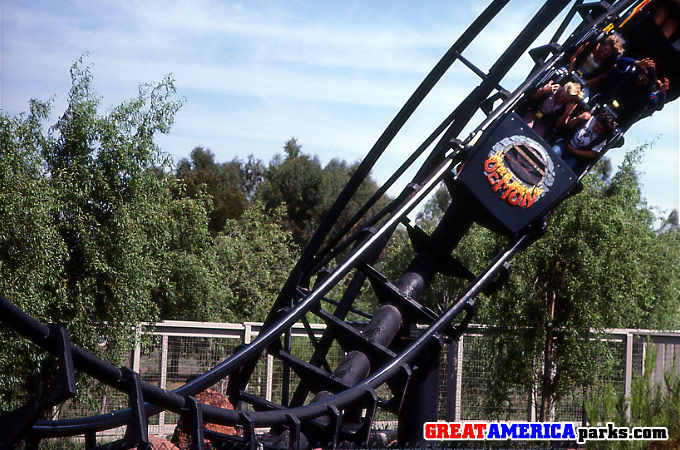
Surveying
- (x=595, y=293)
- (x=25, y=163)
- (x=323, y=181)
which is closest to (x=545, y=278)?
(x=595, y=293)

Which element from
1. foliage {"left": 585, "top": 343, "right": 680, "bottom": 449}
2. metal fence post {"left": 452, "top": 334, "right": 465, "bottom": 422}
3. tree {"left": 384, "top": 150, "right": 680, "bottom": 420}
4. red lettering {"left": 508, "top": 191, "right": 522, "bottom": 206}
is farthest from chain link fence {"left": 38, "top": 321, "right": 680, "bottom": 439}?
red lettering {"left": 508, "top": 191, "right": 522, "bottom": 206}

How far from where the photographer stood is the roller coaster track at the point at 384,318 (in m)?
3.71

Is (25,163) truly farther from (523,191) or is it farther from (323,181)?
(323,181)

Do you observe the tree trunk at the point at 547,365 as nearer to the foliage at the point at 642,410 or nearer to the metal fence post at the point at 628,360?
the metal fence post at the point at 628,360

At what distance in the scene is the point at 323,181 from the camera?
34312 millimetres

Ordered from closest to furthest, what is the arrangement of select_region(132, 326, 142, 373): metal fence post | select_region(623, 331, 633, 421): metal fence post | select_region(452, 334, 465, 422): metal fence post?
1. select_region(132, 326, 142, 373): metal fence post
2. select_region(452, 334, 465, 422): metal fence post
3. select_region(623, 331, 633, 421): metal fence post

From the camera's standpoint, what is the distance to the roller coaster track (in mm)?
3707

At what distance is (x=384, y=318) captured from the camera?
15.6 feet

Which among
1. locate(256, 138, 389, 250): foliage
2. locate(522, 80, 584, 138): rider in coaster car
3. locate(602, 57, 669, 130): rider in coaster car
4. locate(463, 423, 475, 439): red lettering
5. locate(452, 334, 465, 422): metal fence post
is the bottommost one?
locate(463, 423, 475, 439): red lettering

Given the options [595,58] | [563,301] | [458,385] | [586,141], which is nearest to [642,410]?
[586,141]

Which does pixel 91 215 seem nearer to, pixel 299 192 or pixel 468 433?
A: pixel 468 433

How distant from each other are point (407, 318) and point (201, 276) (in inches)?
281

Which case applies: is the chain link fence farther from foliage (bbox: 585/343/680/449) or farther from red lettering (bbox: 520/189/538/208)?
red lettering (bbox: 520/189/538/208)

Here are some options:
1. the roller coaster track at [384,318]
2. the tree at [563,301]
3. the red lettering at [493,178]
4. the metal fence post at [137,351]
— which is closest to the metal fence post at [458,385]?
the tree at [563,301]
